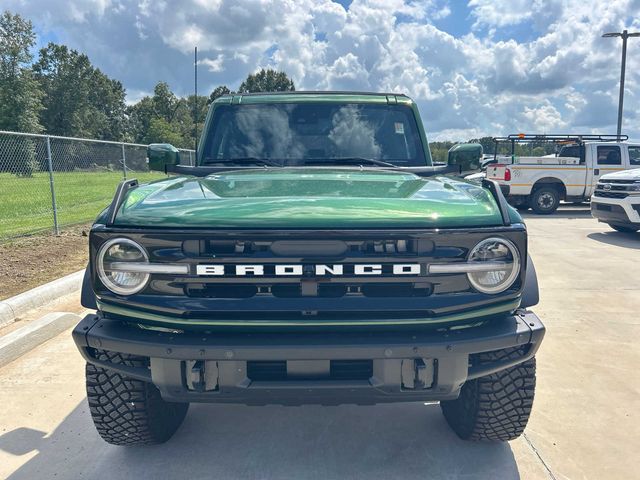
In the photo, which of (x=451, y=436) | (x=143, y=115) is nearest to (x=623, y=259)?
(x=451, y=436)

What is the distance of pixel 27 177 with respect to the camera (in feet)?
36.1

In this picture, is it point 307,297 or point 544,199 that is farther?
point 544,199

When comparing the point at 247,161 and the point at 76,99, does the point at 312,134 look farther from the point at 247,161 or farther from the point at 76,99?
the point at 76,99

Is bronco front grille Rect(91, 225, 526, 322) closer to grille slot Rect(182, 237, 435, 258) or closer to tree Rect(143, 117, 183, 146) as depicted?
grille slot Rect(182, 237, 435, 258)

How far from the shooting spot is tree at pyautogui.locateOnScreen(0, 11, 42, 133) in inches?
1617

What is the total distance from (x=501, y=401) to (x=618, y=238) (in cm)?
916

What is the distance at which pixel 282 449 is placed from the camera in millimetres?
2736

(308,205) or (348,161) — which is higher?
(348,161)

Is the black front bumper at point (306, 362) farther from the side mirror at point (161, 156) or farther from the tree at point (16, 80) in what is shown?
the tree at point (16, 80)

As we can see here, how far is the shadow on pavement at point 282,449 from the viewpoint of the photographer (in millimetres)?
2547

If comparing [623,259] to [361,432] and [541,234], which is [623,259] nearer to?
[541,234]

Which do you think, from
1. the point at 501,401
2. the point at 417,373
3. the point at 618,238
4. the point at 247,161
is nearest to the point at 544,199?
the point at 618,238

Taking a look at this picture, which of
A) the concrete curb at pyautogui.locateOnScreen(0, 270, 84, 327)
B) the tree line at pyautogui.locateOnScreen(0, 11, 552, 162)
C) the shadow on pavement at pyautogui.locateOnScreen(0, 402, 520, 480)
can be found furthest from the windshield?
the tree line at pyautogui.locateOnScreen(0, 11, 552, 162)

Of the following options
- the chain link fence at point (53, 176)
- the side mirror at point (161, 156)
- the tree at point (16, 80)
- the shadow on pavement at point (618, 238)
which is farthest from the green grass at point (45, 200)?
the tree at point (16, 80)
